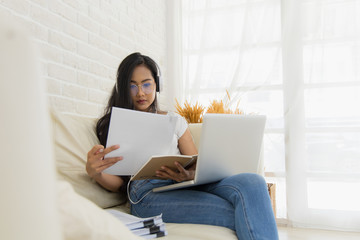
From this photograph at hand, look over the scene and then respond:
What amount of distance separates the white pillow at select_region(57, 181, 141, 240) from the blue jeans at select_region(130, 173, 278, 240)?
85 centimetres

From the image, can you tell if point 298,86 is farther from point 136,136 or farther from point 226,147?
point 136,136

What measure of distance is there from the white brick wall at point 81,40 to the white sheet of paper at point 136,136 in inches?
28.3

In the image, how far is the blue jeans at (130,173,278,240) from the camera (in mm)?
1208

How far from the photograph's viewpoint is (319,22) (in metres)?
2.86

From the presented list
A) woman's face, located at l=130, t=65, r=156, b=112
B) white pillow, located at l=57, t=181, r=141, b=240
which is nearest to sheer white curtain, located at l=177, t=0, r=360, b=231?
woman's face, located at l=130, t=65, r=156, b=112

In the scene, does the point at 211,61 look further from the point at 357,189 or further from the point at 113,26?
the point at 357,189

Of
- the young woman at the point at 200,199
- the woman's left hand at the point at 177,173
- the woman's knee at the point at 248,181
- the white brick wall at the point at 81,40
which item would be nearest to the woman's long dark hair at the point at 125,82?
the young woman at the point at 200,199

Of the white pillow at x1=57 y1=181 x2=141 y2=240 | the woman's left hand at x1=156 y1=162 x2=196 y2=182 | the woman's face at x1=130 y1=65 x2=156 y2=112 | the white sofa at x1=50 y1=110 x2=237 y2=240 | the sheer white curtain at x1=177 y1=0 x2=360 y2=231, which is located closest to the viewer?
the white pillow at x1=57 y1=181 x2=141 y2=240

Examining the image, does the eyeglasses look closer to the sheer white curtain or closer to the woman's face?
the woman's face

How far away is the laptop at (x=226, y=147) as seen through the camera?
1294 mm

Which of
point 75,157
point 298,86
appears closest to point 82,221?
point 75,157

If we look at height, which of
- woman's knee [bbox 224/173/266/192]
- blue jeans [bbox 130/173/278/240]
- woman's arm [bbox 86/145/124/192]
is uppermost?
woman's arm [bbox 86/145/124/192]

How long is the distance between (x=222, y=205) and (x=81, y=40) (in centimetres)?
136

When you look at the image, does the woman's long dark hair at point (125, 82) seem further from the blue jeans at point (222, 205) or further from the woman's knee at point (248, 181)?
the woman's knee at point (248, 181)
